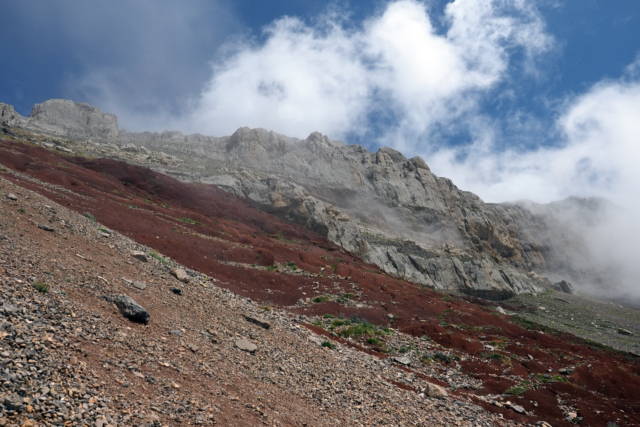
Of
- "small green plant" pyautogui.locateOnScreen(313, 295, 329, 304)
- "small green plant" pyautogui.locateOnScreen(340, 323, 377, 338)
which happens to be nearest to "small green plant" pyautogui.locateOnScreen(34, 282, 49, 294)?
"small green plant" pyautogui.locateOnScreen(340, 323, 377, 338)

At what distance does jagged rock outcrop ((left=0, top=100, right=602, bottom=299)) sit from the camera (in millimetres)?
78188

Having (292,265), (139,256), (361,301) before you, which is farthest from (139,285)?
(292,265)

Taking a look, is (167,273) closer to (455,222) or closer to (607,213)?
(455,222)

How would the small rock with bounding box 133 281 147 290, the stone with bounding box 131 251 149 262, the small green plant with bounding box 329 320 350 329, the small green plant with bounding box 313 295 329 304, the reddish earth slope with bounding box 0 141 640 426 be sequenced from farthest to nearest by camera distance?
the small green plant with bounding box 313 295 329 304, the small green plant with bounding box 329 320 350 329, the reddish earth slope with bounding box 0 141 640 426, the stone with bounding box 131 251 149 262, the small rock with bounding box 133 281 147 290

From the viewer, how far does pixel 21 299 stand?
23.9ft

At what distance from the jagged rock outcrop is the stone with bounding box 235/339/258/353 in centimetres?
5908

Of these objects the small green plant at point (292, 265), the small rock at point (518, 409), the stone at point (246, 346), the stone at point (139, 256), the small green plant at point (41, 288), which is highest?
the small green plant at point (292, 265)

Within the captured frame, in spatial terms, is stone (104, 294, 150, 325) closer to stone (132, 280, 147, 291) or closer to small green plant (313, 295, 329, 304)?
stone (132, 280, 147, 291)

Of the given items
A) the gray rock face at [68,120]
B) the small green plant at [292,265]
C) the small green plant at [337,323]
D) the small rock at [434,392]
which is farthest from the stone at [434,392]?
the gray rock face at [68,120]

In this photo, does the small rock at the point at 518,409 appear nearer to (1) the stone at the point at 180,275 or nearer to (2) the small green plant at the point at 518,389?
(2) the small green plant at the point at 518,389

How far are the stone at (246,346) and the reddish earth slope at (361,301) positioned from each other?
745cm

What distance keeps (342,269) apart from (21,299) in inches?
1444

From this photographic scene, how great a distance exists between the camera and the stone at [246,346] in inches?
441

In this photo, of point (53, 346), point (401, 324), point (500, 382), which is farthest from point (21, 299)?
point (401, 324)
